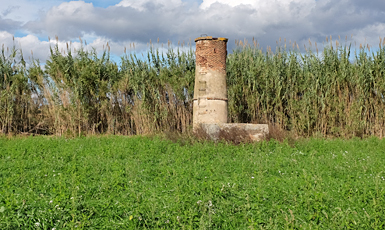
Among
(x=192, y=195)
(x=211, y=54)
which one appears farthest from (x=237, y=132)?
(x=192, y=195)

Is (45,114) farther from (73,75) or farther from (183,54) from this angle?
(183,54)

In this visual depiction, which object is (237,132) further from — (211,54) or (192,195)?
(192,195)

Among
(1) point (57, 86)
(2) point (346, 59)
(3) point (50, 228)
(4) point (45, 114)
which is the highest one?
(2) point (346, 59)

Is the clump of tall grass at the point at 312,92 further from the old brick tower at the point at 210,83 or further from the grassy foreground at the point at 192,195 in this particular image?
the grassy foreground at the point at 192,195

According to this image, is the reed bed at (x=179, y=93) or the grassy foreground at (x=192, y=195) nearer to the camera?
the grassy foreground at (x=192, y=195)

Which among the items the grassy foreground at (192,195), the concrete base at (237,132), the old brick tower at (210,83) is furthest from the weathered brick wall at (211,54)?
the grassy foreground at (192,195)

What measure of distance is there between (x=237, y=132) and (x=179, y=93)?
4.11m

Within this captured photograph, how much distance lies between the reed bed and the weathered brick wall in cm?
221

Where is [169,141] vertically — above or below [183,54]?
below

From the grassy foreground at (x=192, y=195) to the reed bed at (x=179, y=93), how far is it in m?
5.13

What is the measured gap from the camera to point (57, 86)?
556 inches

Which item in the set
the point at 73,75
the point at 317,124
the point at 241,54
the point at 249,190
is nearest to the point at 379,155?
the point at 317,124

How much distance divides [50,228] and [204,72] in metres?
7.95

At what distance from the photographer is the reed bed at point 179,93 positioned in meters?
13.0
